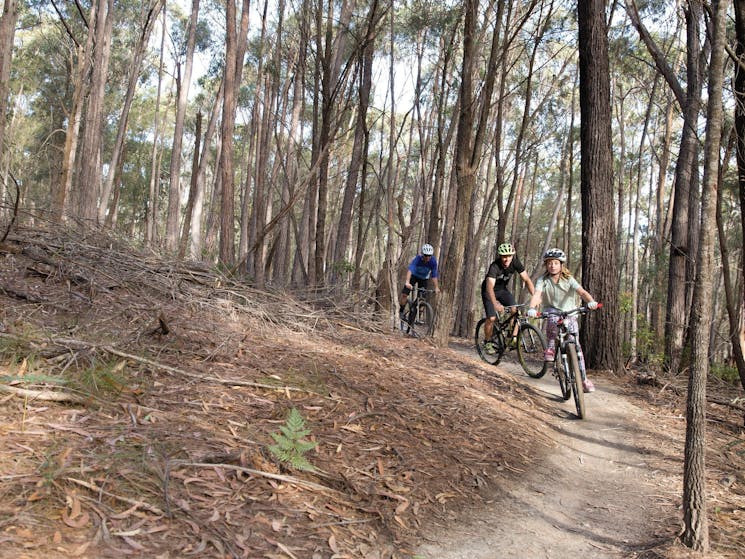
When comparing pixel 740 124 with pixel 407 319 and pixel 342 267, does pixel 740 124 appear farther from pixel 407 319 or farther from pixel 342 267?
pixel 342 267

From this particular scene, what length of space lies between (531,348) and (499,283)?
46.1 inches

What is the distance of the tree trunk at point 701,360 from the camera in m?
3.25

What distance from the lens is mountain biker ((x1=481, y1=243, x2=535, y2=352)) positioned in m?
8.01

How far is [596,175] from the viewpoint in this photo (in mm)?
8508

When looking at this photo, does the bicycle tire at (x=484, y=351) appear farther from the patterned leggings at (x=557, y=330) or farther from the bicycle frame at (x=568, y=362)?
the bicycle frame at (x=568, y=362)

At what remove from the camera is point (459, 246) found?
324 inches

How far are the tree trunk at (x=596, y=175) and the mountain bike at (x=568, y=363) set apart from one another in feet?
7.05

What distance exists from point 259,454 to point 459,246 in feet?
17.9

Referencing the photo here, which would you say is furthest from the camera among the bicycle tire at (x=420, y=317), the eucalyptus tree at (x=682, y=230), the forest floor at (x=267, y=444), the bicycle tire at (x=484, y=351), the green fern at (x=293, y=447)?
the eucalyptus tree at (x=682, y=230)

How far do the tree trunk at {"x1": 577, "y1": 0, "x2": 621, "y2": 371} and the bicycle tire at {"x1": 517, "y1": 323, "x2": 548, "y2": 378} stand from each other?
1.07 meters

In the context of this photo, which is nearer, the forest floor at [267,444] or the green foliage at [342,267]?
the forest floor at [267,444]

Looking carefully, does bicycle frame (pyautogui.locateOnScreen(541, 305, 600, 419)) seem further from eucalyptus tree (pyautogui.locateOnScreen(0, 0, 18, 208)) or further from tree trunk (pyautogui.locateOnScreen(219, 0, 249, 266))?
eucalyptus tree (pyautogui.locateOnScreen(0, 0, 18, 208))

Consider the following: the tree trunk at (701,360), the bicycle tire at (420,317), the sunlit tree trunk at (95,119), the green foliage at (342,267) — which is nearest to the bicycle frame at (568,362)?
the tree trunk at (701,360)

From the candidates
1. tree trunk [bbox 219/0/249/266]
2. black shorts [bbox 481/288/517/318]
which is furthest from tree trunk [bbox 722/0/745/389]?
tree trunk [bbox 219/0/249/266]
